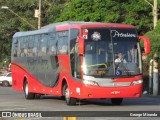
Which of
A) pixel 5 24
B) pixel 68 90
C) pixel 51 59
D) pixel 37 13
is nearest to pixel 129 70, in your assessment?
pixel 68 90

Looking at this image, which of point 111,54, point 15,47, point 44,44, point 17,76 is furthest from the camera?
point 15,47

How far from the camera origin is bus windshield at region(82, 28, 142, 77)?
63.9 ft

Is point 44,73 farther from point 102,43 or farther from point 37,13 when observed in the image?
point 37,13

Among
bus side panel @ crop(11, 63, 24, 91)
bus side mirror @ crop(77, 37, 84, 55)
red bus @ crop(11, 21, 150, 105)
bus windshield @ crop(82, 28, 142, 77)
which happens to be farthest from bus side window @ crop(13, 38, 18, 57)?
bus side mirror @ crop(77, 37, 84, 55)

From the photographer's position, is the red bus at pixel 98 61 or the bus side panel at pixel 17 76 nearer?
the red bus at pixel 98 61

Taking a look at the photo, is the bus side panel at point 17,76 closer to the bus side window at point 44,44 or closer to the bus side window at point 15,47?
the bus side window at point 15,47

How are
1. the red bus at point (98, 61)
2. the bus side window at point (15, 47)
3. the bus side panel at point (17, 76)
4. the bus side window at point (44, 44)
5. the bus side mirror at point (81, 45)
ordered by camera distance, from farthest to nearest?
the bus side window at point (15, 47) < the bus side panel at point (17, 76) < the bus side window at point (44, 44) < the red bus at point (98, 61) < the bus side mirror at point (81, 45)

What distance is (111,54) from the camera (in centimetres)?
1962

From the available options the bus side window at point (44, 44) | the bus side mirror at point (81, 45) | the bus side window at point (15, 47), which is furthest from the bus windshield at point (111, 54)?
the bus side window at point (15, 47)

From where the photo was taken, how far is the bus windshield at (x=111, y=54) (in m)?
19.5

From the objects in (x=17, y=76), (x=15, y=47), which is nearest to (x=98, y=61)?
(x=17, y=76)

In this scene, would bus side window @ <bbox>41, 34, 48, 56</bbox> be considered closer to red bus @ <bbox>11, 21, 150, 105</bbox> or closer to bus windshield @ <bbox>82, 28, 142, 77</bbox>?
red bus @ <bbox>11, 21, 150, 105</bbox>

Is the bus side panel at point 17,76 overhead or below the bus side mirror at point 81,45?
below

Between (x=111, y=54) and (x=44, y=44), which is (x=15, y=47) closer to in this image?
(x=44, y=44)
